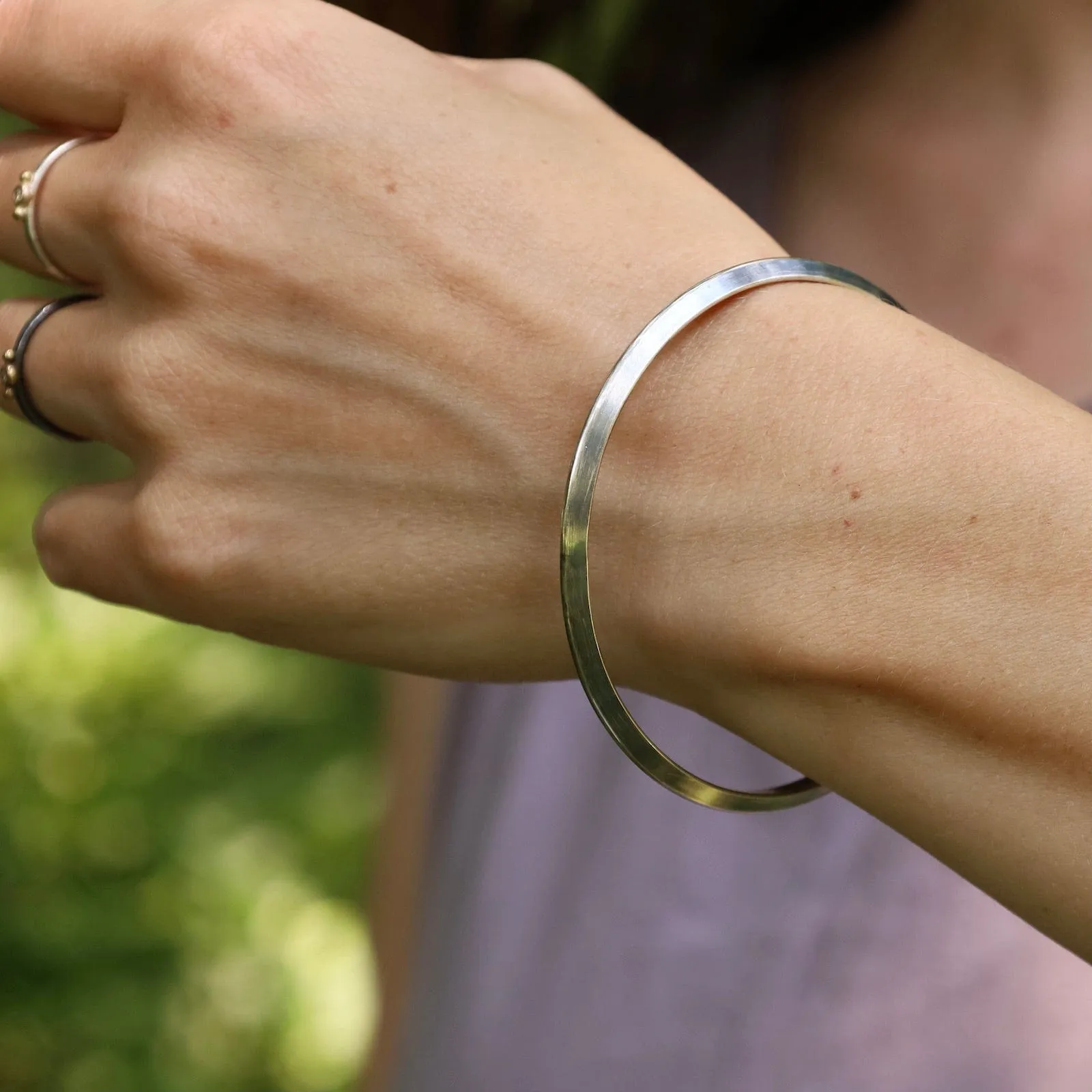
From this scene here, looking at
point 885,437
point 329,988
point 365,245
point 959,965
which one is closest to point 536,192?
point 365,245

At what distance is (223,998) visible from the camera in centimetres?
222

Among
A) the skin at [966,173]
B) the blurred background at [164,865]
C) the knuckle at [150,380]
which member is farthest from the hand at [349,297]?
the blurred background at [164,865]

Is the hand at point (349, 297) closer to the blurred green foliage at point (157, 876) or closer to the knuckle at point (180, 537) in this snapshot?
the knuckle at point (180, 537)

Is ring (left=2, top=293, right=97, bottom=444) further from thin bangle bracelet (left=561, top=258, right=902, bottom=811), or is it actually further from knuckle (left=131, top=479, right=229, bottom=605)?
thin bangle bracelet (left=561, top=258, right=902, bottom=811)

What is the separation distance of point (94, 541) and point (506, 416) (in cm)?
27

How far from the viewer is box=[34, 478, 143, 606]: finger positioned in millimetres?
674

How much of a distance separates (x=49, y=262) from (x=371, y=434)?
0.24m

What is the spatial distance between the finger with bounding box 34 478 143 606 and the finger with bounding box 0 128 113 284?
0.13m

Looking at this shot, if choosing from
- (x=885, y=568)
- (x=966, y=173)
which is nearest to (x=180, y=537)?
(x=885, y=568)

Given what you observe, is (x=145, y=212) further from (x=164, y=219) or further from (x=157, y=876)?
(x=157, y=876)

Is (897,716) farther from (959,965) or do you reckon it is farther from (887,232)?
(887,232)

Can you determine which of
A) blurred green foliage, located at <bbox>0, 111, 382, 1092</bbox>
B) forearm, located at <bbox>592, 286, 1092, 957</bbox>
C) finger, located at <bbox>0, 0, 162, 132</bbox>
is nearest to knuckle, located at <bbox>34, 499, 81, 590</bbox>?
finger, located at <bbox>0, 0, 162, 132</bbox>

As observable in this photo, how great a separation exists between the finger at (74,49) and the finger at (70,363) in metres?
0.12

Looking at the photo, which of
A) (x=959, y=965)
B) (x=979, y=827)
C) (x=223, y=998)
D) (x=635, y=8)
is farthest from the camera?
(x=223, y=998)
